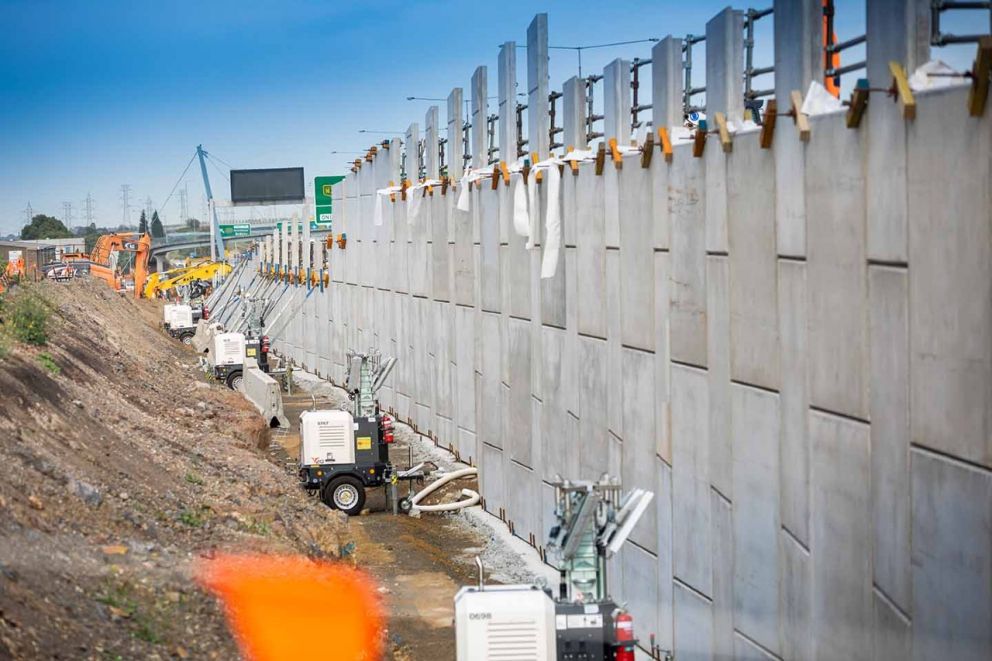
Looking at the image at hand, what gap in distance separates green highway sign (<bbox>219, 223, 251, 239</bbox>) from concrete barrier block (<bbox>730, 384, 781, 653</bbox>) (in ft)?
501

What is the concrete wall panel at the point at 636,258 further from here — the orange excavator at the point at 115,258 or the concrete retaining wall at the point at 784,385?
the orange excavator at the point at 115,258

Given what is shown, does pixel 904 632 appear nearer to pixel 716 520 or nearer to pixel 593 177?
pixel 716 520

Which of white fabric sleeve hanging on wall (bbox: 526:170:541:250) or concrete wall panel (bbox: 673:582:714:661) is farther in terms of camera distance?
white fabric sleeve hanging on wall (bbox: 526:170:541:250)

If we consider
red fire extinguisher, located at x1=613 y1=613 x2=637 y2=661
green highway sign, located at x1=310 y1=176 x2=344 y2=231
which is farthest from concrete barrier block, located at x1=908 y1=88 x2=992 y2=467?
green highway sign, located at x1=310 y1=176 x2=344 y2=231

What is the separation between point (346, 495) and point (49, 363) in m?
6.74

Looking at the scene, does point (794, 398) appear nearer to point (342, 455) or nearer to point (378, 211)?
point (342, 455)

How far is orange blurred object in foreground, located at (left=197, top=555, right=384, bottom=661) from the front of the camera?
16219 millimetres

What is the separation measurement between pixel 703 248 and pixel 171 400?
948 inches

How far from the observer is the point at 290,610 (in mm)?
17781

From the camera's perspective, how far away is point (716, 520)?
611 inches

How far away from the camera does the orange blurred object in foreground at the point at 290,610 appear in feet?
53.2

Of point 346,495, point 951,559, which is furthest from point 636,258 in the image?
point 346,495

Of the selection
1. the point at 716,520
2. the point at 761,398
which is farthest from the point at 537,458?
the point at 761,398

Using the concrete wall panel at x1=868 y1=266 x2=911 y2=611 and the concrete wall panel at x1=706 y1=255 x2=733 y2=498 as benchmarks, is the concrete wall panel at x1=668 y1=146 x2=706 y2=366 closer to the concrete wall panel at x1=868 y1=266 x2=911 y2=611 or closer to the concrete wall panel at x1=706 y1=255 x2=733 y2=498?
the concrete wall panel at x1=706 y1=255 x2=733 y2=498
